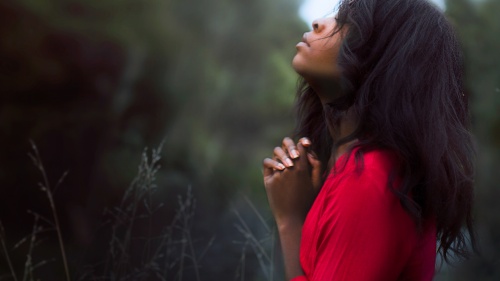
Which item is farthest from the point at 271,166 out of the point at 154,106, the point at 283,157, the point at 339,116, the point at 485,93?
the point at 154,106

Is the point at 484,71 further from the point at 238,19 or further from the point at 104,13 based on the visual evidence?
the point at 104,13

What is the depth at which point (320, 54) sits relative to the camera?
41.6 inches

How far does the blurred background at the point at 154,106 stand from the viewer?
3158mm

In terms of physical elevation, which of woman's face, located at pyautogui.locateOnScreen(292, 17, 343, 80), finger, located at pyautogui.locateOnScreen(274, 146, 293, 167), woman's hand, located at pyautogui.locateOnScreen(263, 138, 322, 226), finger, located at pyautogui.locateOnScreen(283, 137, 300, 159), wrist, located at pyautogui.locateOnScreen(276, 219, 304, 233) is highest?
woman's face, located at pyautogui.locateOnScreen(292, 17, 343, 80)

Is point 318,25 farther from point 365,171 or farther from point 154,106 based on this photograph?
point 154,106

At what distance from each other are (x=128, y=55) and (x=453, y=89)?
8.47 feet

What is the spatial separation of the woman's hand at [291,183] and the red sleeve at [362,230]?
126 mm

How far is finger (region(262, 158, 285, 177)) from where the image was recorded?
1.10 metres

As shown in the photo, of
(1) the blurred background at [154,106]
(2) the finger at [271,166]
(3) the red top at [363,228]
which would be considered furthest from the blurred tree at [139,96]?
(3) the red top at [363,228]

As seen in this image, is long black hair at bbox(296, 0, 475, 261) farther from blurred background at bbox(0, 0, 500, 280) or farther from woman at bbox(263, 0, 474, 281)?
blurred background at bbox(0, 0, 500, 280)

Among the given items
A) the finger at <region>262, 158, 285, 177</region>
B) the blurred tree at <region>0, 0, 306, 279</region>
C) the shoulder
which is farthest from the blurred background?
the shoulder

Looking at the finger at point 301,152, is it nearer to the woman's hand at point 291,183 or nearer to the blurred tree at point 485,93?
the woman's hand at point 291,183

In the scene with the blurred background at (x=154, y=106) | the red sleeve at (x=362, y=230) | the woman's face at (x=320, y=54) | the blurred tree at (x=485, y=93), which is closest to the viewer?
the red sleeve at (x=362, y=230)

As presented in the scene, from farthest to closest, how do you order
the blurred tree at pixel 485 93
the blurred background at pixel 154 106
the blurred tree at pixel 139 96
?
the blurred tree at pixel 139 96 < the blurred background at pixel 154 106 < the blurred tree at pixel 485 93
